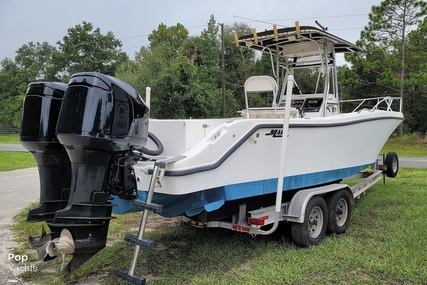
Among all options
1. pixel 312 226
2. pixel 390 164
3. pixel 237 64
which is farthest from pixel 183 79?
pixel 312 226

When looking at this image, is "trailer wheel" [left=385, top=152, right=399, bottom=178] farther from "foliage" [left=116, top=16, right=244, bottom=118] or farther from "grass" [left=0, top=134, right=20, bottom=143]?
"grass" [left=0, top=134, right=20, bottom=143]

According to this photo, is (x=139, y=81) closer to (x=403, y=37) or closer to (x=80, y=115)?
(x=403, y=37)

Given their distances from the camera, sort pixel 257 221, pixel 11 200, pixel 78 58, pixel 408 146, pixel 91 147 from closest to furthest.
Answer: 1. pixel 91 147
2. pixel 257 221
3. pixel 11 200
4. pixel 408 146
5. pixel 78 58

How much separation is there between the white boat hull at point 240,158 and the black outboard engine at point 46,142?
Answer: 70cm

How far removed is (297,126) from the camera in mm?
4398

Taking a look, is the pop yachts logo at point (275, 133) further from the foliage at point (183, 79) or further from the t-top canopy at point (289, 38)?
the foliage at point (183, 79)

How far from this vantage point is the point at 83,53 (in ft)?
154

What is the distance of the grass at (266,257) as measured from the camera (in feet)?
12.4

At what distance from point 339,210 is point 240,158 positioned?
2109 mm

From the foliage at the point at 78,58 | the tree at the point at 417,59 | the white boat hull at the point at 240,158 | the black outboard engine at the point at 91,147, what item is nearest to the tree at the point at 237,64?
the foliage at the point at 78,58

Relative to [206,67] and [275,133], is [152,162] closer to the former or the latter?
[275,133]

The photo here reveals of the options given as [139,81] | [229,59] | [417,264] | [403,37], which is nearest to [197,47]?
[229,59]

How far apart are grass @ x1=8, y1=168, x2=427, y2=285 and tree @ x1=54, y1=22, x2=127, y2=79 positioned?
4293cm

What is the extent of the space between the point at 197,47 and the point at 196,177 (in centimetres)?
3962
